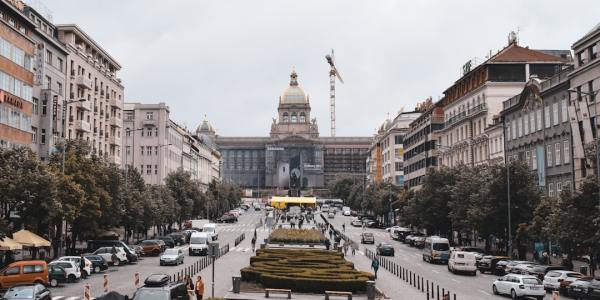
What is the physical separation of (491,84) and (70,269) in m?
63.2

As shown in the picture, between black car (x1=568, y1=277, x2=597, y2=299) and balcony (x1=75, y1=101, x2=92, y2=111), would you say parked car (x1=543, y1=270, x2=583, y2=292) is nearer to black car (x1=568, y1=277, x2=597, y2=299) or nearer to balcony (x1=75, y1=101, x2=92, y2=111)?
black car (x1=568, y1=277, x2=597, y2=299)

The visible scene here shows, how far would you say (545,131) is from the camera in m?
69.6

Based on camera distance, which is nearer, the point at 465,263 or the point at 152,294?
the point at 152,294

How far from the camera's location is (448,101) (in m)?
112

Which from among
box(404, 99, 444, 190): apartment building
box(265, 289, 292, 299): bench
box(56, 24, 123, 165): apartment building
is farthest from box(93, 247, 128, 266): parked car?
box(404, 99, 444, 190): apartment building

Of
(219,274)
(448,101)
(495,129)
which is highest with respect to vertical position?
(448,101)

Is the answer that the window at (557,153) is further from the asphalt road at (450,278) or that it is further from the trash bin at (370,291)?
the trash bin at (370,291)

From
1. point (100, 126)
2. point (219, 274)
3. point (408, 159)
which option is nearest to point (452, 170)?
point (219, 274)

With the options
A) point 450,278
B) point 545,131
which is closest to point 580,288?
point 450,278

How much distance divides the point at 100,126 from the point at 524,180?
57632 millimetres

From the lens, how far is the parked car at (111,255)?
179 feet

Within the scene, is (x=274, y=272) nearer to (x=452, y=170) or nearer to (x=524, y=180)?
(x=524, y=180)

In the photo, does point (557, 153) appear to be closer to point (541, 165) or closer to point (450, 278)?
point (541, 165)

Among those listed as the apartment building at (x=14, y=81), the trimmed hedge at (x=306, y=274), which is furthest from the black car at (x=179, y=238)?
the trimmed hedge at (x=306, y=274)
